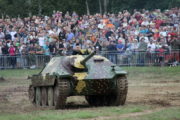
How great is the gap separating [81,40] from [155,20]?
4547 millimetres

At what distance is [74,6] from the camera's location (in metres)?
46.9

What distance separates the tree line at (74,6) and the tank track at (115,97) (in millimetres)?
25133

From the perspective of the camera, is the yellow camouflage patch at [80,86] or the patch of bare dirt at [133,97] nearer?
the yellow camouflage patch at [80,86]

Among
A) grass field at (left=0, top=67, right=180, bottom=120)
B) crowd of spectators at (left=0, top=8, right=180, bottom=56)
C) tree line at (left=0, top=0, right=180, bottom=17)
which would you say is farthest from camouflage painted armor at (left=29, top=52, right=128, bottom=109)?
tree line at (left=0, top=0, right=180, bottom=17)

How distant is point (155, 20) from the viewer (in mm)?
35719

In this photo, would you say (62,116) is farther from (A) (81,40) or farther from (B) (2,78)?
(A) (81,40)

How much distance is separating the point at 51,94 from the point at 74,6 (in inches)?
1101

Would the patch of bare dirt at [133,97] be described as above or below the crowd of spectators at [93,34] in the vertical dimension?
below

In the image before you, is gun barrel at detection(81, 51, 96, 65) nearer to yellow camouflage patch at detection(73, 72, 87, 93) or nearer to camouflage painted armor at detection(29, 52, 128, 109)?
camouflage painted armor at detection(29, 52, 128, 109)

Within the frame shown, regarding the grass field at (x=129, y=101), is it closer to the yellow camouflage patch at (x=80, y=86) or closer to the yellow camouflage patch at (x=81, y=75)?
the yellow camouflage patch at (x=80, y=86)

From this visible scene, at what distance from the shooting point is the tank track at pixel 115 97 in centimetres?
1892

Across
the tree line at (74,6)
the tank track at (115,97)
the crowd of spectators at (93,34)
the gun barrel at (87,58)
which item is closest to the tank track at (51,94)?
the gun barrel at (87,58)

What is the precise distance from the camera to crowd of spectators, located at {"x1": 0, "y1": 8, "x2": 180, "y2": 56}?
34.0 meters

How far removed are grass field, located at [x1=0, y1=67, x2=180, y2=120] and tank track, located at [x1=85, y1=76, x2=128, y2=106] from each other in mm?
316
